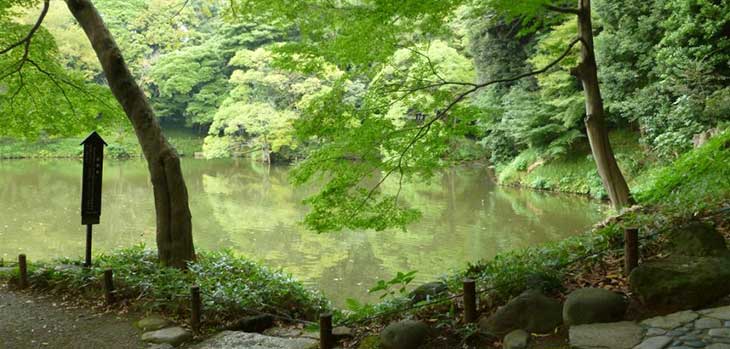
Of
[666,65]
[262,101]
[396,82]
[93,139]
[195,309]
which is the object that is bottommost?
[195,309]

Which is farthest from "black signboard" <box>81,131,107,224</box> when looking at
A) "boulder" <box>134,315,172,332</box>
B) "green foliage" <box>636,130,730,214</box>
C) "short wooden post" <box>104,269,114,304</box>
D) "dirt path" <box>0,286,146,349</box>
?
"green foliage" <box>636,130,730,214</box>

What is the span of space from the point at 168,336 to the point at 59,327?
1314 mm

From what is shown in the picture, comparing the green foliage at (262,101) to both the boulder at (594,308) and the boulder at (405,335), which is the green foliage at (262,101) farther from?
the boulder at (594,308)

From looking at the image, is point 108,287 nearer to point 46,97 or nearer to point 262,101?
point 46,97

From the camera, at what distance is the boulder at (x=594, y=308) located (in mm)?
3383

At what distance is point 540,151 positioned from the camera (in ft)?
62.8

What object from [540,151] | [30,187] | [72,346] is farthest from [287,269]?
[30,187]

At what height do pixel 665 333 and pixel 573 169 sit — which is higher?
pixel 573 169

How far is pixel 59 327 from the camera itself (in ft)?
17.1

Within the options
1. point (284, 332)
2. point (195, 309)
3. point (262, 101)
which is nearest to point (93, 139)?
point (195, 309)

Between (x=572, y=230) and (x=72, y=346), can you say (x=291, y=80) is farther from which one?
(x=72, y=346)

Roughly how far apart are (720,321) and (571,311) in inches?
32.1

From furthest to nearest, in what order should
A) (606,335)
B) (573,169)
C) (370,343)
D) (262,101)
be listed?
Answer: (262,101)
(573,169)
(370,343)
(606,335)

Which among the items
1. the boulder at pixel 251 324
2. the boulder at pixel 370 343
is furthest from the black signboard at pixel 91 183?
the boulder at pixel 370 343
